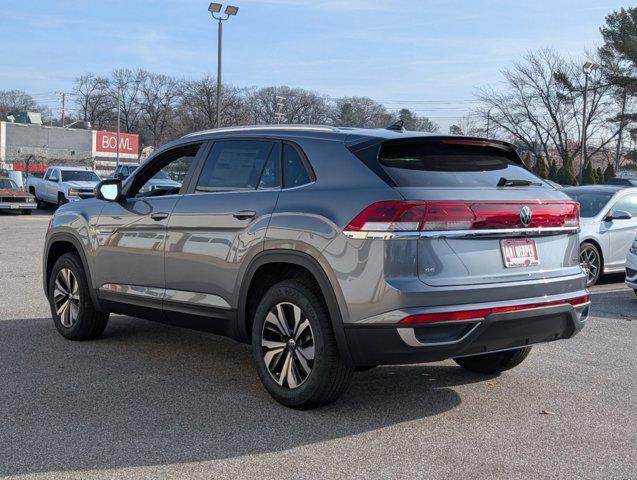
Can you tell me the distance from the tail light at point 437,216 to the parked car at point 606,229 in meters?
7.70

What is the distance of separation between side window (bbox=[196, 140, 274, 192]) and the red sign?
78.7m

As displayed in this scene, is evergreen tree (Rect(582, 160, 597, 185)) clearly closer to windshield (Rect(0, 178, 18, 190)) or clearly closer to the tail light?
windshield (Rect(0, 178, 18, 190))

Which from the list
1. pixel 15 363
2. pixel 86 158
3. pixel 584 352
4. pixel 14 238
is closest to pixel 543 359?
pixel 584 352

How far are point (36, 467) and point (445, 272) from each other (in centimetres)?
240

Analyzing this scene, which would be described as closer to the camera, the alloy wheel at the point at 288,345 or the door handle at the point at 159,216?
the alloy wheel at the point at 288,345

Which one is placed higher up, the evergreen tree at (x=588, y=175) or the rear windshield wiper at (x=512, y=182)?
the rear windshield wiper at (x=512, y=182)

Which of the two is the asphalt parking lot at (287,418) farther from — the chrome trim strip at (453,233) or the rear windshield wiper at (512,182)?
Result: the rear windshield wiper at (512,182)

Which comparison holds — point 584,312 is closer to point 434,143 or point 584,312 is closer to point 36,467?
point 434,143

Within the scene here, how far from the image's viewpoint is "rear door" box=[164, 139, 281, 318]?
17.8 ft

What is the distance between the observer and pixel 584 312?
17.7ft

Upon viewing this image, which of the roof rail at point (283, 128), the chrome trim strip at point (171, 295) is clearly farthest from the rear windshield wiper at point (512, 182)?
the chrome trim strip at point (171, 295)

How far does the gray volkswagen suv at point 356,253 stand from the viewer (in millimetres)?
4629

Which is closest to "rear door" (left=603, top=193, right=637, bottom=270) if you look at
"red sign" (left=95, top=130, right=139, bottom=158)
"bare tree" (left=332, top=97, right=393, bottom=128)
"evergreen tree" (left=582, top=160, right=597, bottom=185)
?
"evergreen tree" (left=582, top=160, right=597, bottom=185)

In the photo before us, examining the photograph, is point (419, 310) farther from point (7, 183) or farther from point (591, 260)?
point (7, 183)
